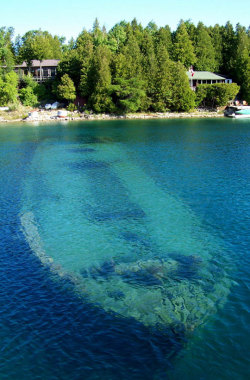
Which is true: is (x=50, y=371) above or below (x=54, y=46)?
below

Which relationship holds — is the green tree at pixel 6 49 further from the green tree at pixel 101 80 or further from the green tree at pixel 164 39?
the green tree at pixel 164 39

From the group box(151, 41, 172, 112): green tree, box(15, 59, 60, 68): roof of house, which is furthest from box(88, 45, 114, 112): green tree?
box(15, 59, 60, 68): roof of house

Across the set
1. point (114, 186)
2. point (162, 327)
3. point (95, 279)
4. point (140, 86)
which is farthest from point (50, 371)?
point (140, 86)

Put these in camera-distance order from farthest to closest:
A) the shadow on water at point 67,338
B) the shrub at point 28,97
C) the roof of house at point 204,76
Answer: the roof of house at point 204,76, the shrub at point 28,97, the shadow on water at point 67,338

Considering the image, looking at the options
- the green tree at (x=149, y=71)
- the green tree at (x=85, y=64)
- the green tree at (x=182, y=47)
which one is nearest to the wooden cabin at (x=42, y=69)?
the green tree at (x=85, y=64)

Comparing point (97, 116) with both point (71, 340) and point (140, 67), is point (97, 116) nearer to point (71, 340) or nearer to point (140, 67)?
point (140, 67)

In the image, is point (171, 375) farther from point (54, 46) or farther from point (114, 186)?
point (54, 46)
